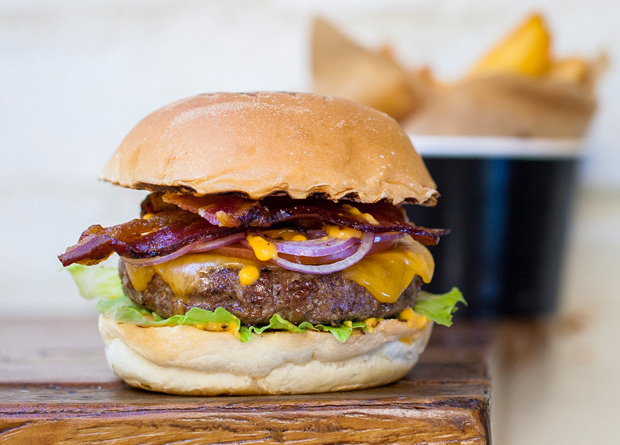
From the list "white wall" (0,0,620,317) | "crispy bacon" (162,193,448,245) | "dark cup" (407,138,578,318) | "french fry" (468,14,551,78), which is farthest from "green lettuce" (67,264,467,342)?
"white wall" (0,0,620,317)

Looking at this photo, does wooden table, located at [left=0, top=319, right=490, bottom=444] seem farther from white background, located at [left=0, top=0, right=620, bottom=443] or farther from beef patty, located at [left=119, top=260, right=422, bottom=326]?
white background, located at [left=0, top=0, right=620, bottom=443]

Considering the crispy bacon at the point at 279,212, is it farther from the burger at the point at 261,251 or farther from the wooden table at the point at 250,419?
the wooden table at the point at 250,419

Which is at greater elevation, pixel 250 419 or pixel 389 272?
pixel 389 272

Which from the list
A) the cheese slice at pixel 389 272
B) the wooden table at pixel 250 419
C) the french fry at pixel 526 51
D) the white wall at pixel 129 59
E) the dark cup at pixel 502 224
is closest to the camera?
the wooden table at pixel 250 419

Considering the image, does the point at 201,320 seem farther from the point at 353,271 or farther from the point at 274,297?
the point at 353,271

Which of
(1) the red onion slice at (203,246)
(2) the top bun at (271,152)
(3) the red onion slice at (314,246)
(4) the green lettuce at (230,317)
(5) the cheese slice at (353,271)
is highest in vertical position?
(2) the top bun at (271,152)

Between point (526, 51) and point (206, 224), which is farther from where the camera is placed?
point (526, 51)

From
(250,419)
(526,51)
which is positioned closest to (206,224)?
(250,419)

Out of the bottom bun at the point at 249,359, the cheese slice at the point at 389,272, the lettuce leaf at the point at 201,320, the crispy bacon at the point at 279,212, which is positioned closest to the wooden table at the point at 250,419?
the bottom bun at the point at 249,359
